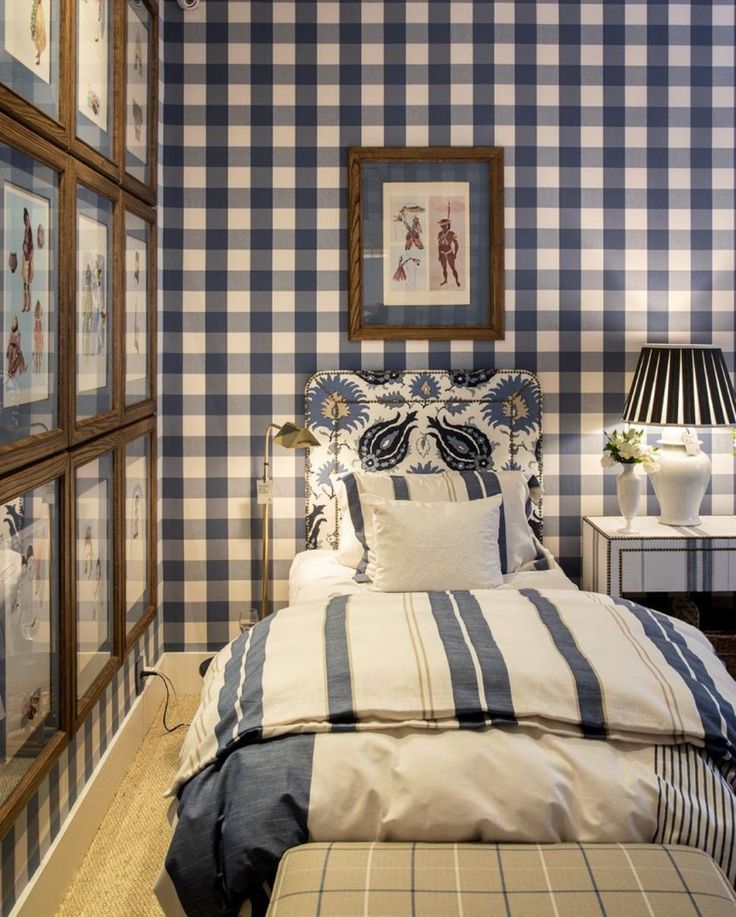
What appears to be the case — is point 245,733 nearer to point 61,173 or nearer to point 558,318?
point 61,173

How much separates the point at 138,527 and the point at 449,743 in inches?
70.3

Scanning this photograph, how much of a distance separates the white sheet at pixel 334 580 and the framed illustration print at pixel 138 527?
0.53m

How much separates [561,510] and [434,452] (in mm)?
564

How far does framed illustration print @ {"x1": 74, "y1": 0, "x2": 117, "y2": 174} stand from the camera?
2.64m

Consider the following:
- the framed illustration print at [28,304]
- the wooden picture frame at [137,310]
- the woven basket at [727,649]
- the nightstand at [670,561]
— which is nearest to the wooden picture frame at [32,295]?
the framed illustration print at [28,304]

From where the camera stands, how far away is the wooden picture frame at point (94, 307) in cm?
261

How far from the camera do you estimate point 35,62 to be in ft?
7.31

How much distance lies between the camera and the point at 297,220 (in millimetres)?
3934

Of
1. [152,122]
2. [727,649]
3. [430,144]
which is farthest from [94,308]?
[727,649]

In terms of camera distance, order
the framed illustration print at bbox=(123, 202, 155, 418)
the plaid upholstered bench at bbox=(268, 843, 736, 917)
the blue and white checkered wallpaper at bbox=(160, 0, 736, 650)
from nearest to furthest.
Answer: the plaid upholstered bench at bbox=(268, 843, 736, 917), the framed illustration print at bbox=(123, 202, 155, 418), the blue and white checkered wallpaper at bbox=(160, 0, 736, 650)

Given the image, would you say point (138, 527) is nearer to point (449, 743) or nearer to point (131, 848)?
point (131, 848)

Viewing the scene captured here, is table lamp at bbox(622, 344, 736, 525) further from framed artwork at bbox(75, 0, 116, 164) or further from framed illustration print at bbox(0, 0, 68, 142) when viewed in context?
framed illustration print at bbox(0, 0, 68, 142)

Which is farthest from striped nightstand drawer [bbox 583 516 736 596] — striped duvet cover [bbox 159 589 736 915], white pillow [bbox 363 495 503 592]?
striped duvet cover [bbox 159 589 736 915]

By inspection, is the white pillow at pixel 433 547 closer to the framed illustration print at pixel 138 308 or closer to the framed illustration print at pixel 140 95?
the framed illustration print at pixel 138 308
